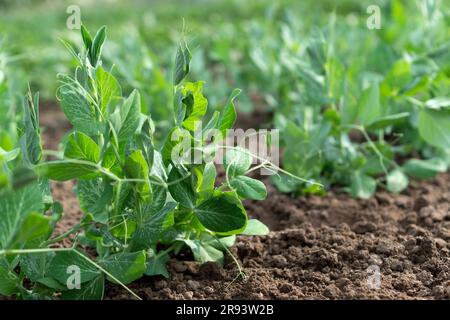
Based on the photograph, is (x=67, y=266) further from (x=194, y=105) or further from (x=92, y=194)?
(x=194, y=105)

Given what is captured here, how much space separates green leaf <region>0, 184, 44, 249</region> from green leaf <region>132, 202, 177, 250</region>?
27 centimetres

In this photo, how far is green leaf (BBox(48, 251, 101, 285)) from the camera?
1.64 meters

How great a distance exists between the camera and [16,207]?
1.47 metres

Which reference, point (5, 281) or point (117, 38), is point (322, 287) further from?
→ point (117, 38)

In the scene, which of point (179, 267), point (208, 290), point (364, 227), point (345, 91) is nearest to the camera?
point (208, 290)

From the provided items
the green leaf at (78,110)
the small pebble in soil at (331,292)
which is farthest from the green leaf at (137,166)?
the small pebble in soil at (331,292)

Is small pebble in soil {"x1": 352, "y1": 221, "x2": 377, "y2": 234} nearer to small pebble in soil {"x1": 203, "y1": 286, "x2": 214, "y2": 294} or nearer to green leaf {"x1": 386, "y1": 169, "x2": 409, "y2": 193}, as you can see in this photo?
green leaf {"x1": 386, "y1": 169, "x2": 409, "y2": 193}

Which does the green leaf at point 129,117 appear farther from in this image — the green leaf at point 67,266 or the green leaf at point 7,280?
the green leaf at point 7,280

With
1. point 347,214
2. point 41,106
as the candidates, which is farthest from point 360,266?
point 41,106

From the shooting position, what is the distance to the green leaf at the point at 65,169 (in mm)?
1524

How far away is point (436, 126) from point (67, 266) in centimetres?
143

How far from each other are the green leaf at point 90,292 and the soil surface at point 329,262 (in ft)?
0.27

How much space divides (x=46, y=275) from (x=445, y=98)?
1.51m

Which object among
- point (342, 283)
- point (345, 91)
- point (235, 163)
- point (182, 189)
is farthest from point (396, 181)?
point (182, 189)
